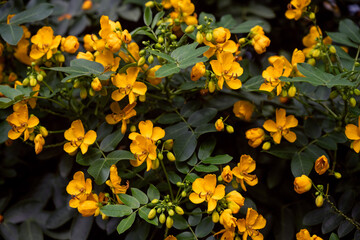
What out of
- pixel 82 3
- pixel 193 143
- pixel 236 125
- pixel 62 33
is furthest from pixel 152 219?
pixel 82 3

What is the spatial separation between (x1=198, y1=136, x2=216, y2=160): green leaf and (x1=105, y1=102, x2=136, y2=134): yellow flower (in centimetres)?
28

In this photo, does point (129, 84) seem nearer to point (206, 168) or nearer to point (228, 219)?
point (206, 168)

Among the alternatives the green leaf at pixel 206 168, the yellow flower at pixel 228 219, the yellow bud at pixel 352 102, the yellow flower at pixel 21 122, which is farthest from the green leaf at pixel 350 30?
the yellow flower at pixel 21 122

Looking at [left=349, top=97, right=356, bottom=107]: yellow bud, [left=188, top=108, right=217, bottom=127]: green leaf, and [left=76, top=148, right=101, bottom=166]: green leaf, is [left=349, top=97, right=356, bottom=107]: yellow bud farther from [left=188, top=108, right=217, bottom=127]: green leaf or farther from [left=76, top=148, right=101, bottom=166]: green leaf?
[left=76, top=148, right=101, bottom=166]: green leaf

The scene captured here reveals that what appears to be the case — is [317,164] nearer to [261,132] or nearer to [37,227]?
[261,132]

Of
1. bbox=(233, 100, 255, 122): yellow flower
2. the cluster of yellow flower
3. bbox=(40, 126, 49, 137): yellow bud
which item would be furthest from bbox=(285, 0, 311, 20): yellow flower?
bbox=(40, 126, 49, 137): yellow bud

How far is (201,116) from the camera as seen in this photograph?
1.49m

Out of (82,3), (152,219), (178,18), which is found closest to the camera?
(152,219)

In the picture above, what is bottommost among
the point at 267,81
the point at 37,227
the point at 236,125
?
the point at 37,227

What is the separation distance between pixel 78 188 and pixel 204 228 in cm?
Result: 47

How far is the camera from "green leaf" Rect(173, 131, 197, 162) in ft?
4.53

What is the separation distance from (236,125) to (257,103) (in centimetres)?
14

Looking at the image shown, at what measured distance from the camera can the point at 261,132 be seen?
4.73 feet

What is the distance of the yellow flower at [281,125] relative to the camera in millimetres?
1438
